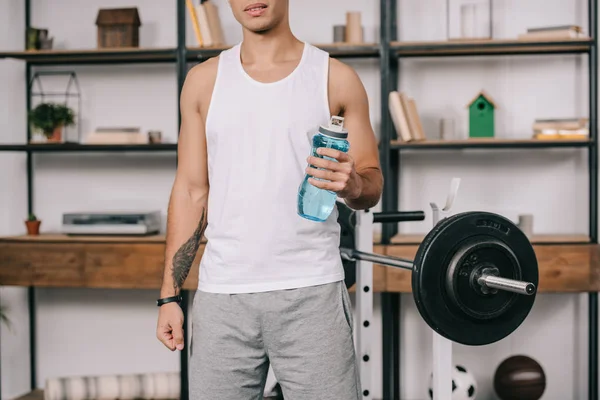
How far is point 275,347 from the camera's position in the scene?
1.47 metres

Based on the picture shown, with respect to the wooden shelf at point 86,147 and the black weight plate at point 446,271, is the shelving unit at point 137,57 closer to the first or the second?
the wooden shelf at point 86,147

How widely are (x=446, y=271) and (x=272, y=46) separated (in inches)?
23.3

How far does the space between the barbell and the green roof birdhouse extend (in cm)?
169

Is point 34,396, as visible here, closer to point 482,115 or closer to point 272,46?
point 482,115

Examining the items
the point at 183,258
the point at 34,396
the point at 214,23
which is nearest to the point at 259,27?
the point at 183,258

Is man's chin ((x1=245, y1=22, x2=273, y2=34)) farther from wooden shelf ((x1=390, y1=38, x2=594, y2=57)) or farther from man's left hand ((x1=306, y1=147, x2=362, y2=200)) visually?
wooden shelf ((x1=390, y1=38, x2=594, y2=57))

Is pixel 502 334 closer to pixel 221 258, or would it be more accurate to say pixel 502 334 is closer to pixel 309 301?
pixel 309 301

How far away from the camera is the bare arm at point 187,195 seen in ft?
5.28

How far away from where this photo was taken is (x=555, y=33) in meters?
3.17

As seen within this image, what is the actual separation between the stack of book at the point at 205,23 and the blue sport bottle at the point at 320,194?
1.98 meters

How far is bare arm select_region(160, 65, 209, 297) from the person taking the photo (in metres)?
1.61

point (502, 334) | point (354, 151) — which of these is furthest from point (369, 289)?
point (354, 151)

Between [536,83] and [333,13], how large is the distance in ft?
3.15

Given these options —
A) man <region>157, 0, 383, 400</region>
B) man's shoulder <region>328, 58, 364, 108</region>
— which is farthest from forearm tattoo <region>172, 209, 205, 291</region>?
man's shoulder <region>328, 58, 364, 108</region>
